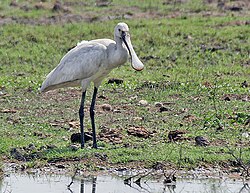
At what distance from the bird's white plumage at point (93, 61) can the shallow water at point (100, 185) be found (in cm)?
167

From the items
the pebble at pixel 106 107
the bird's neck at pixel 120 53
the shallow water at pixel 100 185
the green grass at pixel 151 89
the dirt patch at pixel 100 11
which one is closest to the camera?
the shallow water at pixel 100 185

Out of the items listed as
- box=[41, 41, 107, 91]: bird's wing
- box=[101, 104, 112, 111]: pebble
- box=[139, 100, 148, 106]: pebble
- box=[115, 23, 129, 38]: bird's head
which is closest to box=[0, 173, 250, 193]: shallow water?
box=[41, 41, 107, 91]: bird's wing

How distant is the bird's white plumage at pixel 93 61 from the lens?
35.3ft

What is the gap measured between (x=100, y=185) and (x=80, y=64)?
2024mm

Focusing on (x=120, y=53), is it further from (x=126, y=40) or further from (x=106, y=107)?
(x=106, y=107)

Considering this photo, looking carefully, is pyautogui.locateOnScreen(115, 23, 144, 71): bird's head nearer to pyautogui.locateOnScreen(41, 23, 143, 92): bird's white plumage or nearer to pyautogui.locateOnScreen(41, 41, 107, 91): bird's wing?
pyautogui.locateOnScreen(41, 23, 143, 92): bird's white plumage

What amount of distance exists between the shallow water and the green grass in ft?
1.52

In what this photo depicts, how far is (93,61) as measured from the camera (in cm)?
1075

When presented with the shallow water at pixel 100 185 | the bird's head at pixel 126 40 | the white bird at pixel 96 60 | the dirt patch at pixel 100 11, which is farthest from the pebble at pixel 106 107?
the dirt patch at pixel 100 11

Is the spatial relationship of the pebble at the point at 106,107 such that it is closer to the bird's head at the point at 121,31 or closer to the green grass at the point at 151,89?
the green grass at the point at 151,89

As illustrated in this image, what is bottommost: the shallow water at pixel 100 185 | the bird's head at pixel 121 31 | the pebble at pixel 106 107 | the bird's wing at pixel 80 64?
the shallow water at pixel 100 185

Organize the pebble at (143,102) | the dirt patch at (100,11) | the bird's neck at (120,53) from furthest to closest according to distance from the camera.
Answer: the dirt patch at (100,11) < the pebble at (143,102) < the bird's neck at (120,53)

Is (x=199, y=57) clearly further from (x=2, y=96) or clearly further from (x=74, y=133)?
(x=74, y=133)

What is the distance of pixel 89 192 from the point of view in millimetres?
9148
